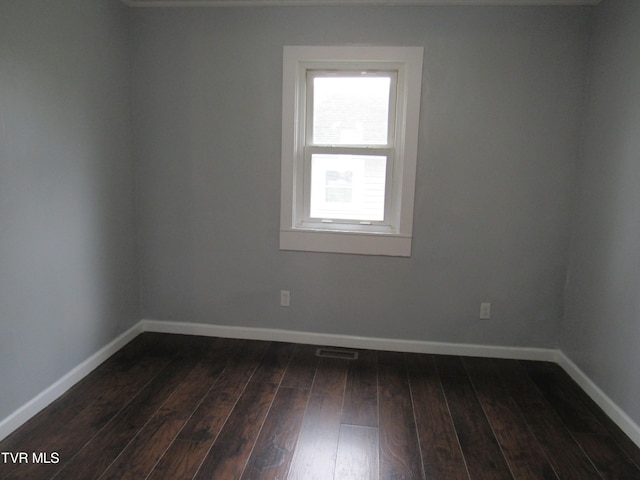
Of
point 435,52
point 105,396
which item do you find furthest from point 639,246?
point 105,396

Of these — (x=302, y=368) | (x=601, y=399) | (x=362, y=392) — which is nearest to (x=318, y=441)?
(x=362, y=392)

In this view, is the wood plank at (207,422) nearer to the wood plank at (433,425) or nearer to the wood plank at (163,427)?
the wood plank at (163,427)

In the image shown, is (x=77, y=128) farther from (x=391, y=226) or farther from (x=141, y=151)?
(x=391, y=226)

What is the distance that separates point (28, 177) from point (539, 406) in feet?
9.83

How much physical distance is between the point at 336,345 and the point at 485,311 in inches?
42.9

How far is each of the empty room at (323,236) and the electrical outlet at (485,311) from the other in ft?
0.05

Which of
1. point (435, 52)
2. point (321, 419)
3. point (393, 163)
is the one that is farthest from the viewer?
point (393, 163)

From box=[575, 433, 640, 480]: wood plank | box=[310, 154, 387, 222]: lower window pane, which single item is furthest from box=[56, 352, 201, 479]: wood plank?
box=[575, 433, 640, 480]: wood plank

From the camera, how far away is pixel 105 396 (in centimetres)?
242

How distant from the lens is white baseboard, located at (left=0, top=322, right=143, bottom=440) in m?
2.08

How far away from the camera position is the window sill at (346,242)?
301cm

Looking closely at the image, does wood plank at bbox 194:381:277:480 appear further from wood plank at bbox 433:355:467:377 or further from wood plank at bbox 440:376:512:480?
wood plank at bbox 433:355:467:377

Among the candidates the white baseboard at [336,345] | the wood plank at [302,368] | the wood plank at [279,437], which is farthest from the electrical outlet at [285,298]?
the wood plank at [279,437]

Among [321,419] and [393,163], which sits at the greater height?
[393,163]
